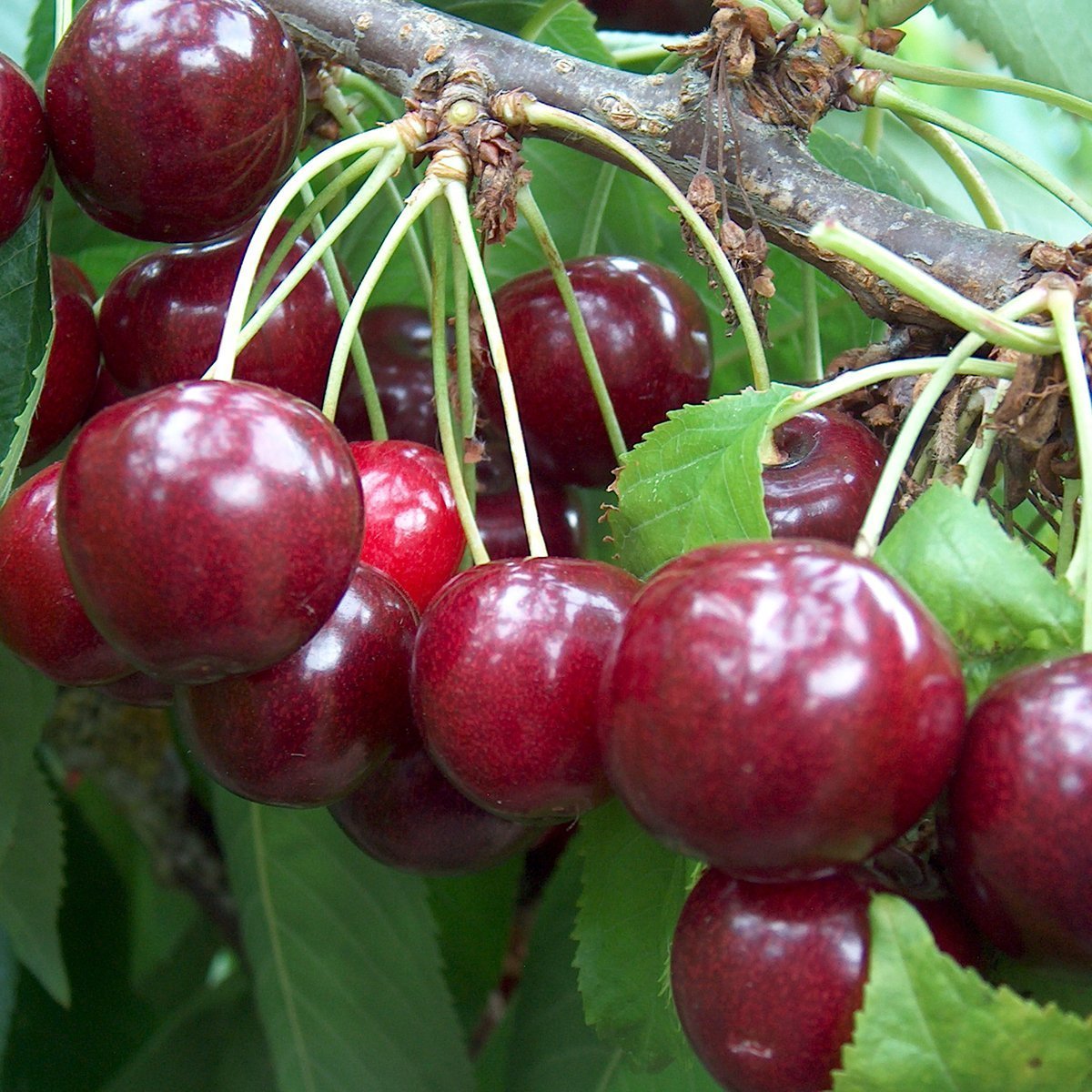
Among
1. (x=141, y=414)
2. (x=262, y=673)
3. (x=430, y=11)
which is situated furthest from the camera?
(x=430, y=11)

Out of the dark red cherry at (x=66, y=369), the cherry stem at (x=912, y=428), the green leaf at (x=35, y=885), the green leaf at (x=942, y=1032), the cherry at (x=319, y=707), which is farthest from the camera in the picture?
the green leaf at (x=35, y=885)

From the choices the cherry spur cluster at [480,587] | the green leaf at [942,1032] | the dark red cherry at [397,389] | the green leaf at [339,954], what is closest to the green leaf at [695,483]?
the cherry spur cluster at [480,587]

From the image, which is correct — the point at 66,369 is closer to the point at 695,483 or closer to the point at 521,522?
the point at 521,522

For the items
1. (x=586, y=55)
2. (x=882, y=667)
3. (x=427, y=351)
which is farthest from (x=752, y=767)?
(x=586, y=55)

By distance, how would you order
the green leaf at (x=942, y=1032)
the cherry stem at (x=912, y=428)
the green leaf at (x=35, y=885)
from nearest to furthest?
the green leaf at (x=942, y=1032)
the cherry stem at (x=912, y=428)
the green leaf at (x=35, y=885)

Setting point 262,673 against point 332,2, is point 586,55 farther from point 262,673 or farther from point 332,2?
point 262,673

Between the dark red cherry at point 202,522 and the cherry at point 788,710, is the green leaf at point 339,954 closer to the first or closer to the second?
the dark red cherry at point 202,522

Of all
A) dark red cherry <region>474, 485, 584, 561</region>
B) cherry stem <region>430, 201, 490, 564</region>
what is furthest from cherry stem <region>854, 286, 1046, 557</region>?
dark red cherry <region>474, 485, 584, 561</region>
